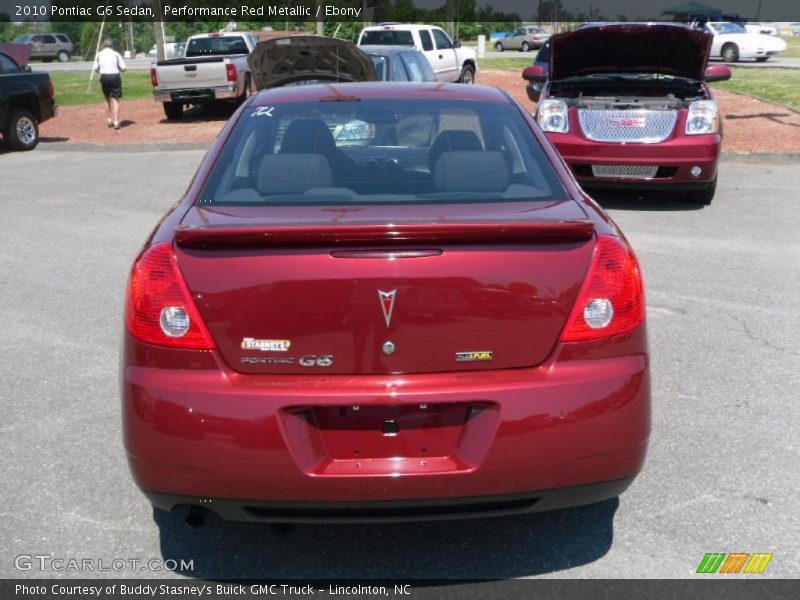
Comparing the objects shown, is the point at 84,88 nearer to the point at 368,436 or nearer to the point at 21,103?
the point at 21,103

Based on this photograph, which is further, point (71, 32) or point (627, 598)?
point (71, 32)

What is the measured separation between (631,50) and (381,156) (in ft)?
24.6

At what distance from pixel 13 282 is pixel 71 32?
67491 millimetres

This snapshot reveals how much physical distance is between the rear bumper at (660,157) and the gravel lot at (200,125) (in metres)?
4.30

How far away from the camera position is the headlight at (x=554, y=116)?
10.0 m

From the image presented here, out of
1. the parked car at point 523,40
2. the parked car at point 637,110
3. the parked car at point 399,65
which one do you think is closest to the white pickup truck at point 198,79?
the parked car at point 399,65

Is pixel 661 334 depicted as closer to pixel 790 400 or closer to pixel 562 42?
pixel 790 400

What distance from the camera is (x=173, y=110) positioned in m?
20.4

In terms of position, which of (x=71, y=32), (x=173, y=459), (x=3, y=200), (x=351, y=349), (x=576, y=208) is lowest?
(x=71, y=32)

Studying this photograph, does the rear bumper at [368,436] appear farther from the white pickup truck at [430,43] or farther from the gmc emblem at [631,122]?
the white pickup truck at [430,43]

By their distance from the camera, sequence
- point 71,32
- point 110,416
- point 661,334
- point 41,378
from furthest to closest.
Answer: point 71,32 < point 661,334 < point 41,378 < point 110,416

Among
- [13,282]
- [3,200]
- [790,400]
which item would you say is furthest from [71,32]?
[790,400]

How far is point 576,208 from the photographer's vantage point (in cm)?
325

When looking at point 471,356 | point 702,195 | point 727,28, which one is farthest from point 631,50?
point 727,28
